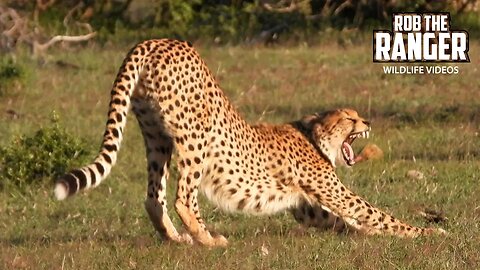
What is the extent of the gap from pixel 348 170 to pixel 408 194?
3.92 feet

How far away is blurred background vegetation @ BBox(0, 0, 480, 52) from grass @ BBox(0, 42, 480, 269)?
2.69 feet

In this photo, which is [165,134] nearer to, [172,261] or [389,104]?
[172,261]

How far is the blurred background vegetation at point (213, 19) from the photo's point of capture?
17.7m

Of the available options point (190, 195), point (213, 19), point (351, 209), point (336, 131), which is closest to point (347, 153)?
point (336, 131)

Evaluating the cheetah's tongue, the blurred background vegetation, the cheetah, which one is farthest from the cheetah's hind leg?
the blurred background vegetation

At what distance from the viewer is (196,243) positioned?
7402 millimetres

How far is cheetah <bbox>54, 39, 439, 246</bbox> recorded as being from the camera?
734cm

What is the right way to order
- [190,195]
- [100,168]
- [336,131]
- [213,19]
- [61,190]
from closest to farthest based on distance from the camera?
1. [61,190]
2. [100,168]
3. [190,195]
4. [336,131]
5. [213,19]

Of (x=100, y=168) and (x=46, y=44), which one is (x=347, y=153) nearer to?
(x=100, y=168)

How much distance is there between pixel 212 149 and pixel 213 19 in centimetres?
1176

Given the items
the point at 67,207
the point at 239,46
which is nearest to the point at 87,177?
the point at 67,207

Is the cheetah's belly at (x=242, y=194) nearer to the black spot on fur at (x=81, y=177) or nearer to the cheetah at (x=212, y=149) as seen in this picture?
the cheetah at (x=212, y=149)

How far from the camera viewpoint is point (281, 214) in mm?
8523

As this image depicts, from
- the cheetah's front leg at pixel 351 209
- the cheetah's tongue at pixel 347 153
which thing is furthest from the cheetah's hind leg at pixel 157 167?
the cheetah's tongue at pixel 347 153
